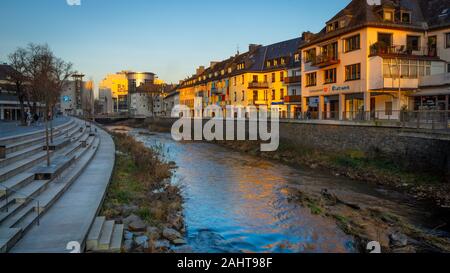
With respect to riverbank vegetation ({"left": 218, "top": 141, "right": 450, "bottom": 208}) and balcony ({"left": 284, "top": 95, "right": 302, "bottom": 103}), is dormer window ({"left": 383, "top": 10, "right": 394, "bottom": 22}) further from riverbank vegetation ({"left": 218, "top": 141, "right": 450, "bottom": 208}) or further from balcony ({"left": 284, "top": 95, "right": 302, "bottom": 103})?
balcony ({"left": 284, "top": 95, "right": 302, "bottom": 103})

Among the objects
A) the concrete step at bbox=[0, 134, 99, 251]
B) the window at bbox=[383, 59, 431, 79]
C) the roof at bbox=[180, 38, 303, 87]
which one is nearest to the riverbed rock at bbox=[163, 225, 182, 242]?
the concrete step at bbox=[0, 134, 99, 251]

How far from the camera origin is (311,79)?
44281 millimetres

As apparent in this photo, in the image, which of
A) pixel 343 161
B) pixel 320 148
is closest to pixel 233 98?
pixel 320 148

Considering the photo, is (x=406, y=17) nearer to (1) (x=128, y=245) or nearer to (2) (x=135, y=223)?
(2) (x=135, y=223)

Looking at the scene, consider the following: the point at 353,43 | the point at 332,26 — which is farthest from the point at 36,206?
the point at 332,26

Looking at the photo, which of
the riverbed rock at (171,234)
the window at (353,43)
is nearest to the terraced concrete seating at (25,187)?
the riverbed rock at (171,234)

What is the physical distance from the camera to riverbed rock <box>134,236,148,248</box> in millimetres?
10414

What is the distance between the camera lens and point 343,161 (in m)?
27.9

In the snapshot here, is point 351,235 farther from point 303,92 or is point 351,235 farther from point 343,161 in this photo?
point 303,92

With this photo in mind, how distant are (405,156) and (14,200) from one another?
22901 millimetres

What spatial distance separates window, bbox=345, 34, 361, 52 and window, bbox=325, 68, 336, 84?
331 cm

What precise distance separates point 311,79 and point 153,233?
36874 millimetres

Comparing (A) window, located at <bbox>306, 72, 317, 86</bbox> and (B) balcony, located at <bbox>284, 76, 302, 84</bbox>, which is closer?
(A) window, located at <bbox>306, 72, 317, 86</bbox>

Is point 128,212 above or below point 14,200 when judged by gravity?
below
